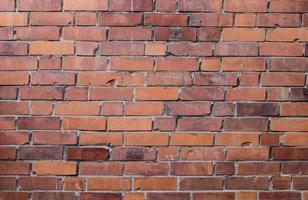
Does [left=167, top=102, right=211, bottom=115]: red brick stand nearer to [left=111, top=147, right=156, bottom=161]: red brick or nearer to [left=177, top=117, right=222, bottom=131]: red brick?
[left=177, top=117, right=222, bottom=131]: red brick

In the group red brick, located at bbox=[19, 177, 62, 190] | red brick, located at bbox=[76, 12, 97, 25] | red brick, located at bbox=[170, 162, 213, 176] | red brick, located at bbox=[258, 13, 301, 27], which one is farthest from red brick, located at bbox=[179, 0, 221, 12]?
red brick, located at bbox=[19, 177, 62, 190]

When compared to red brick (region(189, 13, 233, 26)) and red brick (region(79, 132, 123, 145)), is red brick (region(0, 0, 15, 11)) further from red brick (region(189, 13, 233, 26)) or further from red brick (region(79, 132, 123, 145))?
red brick (region(189, 13, 233, 26))

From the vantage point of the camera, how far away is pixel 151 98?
6.42ft

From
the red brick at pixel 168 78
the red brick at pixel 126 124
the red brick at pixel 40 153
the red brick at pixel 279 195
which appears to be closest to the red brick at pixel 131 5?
the red brick at pixel 168 78

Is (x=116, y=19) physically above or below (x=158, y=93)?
above

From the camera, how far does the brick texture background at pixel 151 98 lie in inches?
76.6

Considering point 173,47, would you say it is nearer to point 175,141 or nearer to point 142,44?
point 142,44

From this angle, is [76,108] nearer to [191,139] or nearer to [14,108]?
[14,108]

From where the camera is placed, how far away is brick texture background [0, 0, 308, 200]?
1946 millimetres

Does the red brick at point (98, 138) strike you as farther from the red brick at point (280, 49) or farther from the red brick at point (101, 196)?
the red brick at point (280, 49)

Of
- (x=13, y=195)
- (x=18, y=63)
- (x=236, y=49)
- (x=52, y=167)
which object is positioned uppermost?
(x=236, y=49)

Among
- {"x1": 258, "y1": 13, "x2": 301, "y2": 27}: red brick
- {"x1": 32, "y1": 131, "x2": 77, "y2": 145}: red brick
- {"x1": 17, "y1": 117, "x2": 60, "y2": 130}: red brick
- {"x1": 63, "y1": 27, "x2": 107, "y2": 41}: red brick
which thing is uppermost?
{"x1": 258, "y1": 13, "x2": 301, "y2": 27}: red brick

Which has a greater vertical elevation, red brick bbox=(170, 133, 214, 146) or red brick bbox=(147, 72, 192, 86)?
red brick bbox=(147, 72, 192, 86)

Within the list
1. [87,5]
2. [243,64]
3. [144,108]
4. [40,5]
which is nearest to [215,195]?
[144,108]
